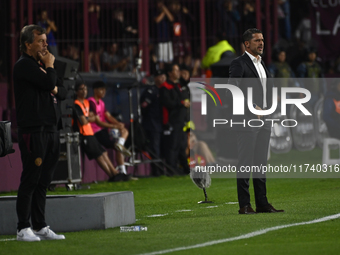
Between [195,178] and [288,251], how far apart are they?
4.65 meters

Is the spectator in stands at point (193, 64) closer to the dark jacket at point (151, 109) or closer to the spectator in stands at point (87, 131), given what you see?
the dark jacket at point (151, 109)

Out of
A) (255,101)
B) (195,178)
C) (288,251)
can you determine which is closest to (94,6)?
(195,178)

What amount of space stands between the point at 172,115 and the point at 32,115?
32.2ft

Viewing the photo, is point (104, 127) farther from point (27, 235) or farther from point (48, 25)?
point (27, 235)

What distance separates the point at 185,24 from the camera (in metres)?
20.8

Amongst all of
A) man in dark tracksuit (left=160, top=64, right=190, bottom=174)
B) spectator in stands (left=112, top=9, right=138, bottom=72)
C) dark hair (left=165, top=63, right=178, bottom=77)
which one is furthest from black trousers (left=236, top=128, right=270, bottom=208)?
spectator in stands (left=112, top=9, right=138, bottom=72)

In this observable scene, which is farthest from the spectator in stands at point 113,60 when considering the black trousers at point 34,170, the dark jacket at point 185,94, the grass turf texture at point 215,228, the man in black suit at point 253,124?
the black trousers at point 34,170

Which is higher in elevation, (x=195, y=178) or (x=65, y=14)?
(x=65, y=14)

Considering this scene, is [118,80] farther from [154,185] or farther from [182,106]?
[154,185]

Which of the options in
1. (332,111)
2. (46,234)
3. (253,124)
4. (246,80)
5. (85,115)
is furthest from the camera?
(332,111)

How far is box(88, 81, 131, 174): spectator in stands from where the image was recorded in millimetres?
15961

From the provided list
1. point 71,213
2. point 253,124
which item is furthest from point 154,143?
point 71,213

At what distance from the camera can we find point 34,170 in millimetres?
7477

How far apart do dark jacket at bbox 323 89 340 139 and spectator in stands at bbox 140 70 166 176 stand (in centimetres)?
402
